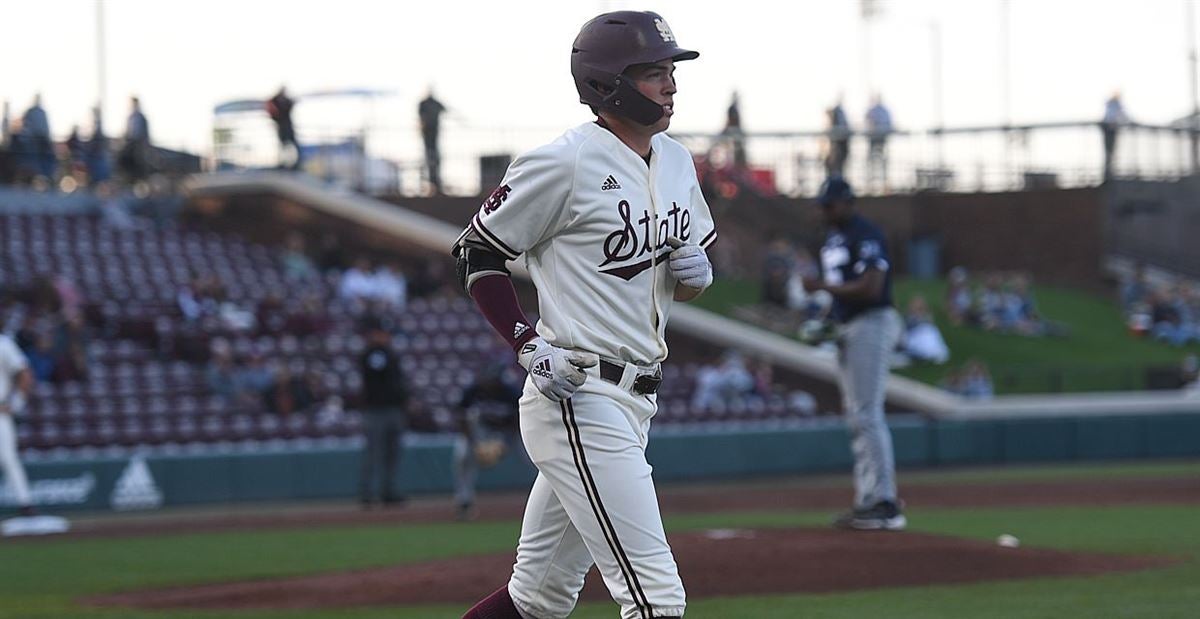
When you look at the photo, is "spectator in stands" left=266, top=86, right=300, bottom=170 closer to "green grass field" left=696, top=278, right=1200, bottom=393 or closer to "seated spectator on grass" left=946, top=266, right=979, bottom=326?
"green grass field" left=696, top=278, right=1200, bottom=393

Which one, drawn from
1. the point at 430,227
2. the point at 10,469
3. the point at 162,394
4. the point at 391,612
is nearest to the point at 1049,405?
the point at 430,227

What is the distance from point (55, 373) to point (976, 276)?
17510 mm

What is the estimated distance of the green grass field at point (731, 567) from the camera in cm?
795

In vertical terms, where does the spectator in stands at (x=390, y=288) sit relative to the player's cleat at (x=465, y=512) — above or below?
above

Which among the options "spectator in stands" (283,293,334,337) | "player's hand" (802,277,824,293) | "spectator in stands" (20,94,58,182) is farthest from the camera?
"spectator in stands" (20,94,58,182)

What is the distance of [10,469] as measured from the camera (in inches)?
551

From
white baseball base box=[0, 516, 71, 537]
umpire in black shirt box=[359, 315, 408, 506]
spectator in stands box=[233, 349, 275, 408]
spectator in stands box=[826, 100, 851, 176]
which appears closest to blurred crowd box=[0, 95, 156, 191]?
spectator in stands box=[233, 349, 275, 408]

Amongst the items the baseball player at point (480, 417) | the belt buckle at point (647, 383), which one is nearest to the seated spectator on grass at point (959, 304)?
the baseball player at point (480, 417)

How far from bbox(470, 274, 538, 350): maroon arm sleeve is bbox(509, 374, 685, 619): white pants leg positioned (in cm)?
21

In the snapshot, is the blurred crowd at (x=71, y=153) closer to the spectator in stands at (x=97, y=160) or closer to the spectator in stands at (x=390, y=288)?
the spectator in stands at (x=97, y=160)

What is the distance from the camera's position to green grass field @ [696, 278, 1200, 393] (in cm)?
2374

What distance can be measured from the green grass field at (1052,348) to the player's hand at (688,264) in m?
19.4

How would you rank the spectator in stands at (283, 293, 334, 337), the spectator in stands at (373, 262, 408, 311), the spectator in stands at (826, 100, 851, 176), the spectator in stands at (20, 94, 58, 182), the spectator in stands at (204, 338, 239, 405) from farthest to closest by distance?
the spectator in stands at (826, 100, 851, 176)
the spectator in stands at (20, 94, 58, 182)
the spectator in stands at (373, 262, 408, 311)
the spectator in stands at (283, 293, 334, 337)
the spectator in stands at (204, 338, 239, 405)

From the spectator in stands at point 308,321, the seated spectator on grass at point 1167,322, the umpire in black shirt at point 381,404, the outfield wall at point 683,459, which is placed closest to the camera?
the umpire in black shirt at point 381,404
